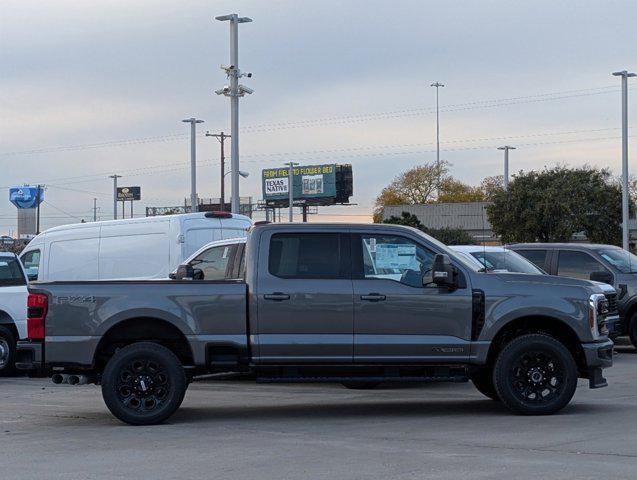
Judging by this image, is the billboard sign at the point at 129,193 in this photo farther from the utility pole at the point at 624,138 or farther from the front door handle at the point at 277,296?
the front door handle at the point at 277,296

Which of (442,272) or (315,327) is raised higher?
(442,272)

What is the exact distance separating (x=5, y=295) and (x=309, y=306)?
828 centimetres

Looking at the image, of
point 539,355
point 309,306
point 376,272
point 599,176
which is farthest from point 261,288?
point 599,176

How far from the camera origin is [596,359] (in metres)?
11.8

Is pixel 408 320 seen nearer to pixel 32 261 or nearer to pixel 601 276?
pixel 601 276

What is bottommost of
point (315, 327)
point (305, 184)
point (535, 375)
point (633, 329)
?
point (633, 329)

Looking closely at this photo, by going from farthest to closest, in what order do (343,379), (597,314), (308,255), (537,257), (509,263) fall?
(537,257) → (509,263) → (597,314) → (308,255) → (343,379)

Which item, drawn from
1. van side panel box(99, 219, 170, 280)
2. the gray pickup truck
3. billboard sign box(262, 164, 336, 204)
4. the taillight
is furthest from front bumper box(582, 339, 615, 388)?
billboard sign box(262, 164, 336, 204)

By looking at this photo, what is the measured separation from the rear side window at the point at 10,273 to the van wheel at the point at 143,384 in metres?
7.43

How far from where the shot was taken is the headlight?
11.9 metres

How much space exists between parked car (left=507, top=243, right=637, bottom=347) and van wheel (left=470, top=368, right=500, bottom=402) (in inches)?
280

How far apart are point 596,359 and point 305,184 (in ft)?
286

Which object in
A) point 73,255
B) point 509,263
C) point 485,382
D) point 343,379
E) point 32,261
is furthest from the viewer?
point 32,261

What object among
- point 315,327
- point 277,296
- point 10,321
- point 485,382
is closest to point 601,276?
point 485,382
